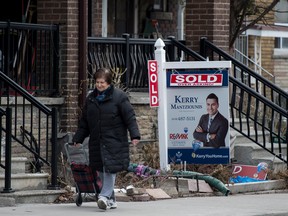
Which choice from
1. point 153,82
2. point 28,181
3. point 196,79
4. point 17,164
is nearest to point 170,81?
point 153,82

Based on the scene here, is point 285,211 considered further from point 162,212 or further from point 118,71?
point 118,71

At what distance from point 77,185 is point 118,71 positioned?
410 centimetres

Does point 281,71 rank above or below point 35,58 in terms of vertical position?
below

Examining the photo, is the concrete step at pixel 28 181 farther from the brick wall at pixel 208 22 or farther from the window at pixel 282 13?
the window at pixel 282 13

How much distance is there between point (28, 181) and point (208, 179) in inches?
107

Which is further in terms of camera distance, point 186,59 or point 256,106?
point 186,59

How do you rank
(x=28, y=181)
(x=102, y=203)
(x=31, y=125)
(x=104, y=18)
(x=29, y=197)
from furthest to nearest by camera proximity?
(x=104, y=18) → (x=31, y=125) → (x=28, y=181) → (x=29, y=197) → (x=102, y=203)

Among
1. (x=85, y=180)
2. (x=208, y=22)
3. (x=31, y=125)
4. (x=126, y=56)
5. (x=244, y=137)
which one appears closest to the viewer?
(x=85, y=180)

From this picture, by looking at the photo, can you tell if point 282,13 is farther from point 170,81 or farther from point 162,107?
point 162,107

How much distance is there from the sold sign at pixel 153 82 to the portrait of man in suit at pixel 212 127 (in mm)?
730

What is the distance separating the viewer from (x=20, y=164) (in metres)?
14.6

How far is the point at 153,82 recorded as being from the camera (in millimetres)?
15656

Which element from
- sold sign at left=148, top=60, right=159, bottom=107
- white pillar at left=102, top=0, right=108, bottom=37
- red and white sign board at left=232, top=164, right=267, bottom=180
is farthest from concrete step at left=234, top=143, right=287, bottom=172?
white pillar at left=102, top=0, right=108, bottom=37

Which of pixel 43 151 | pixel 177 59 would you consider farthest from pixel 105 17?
pixel 43 151
